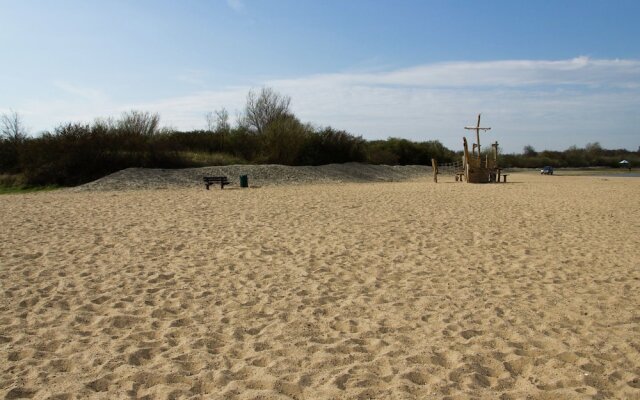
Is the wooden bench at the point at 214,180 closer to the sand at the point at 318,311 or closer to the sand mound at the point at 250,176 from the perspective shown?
the sand mound at the point at 250,176

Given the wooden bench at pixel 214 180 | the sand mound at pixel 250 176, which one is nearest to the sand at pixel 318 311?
the wooden bench at pixel 214 180

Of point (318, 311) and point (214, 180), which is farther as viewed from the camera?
point (214, 180)

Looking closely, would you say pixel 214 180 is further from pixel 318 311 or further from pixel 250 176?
pixel 318 311

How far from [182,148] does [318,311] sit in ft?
92.5

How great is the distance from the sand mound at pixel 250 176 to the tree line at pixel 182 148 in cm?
153


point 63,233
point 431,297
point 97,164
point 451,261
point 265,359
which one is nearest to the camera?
point 265,359

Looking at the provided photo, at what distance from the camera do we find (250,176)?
87.4 ft

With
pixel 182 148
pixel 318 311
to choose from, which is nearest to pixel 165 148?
pixel 182 148

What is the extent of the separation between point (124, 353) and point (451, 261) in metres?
4.82

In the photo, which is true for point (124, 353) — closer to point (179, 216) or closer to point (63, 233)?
point (63, 233)

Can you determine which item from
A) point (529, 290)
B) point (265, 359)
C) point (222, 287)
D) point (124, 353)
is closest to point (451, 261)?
point (529, 290)

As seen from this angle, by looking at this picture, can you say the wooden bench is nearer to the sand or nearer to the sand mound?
the sand mound

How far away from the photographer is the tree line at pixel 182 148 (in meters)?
23.8

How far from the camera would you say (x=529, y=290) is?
19.2 ft
